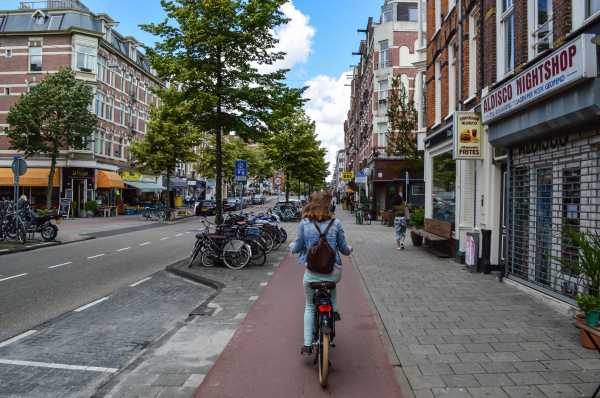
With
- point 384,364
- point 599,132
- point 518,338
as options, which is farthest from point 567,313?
point 384,364

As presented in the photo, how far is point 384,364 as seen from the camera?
15.4ft

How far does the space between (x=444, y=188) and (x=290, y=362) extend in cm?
1154

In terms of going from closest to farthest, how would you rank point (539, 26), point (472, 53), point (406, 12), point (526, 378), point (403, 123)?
point (526, 378), point (539, 26), point (472, 53), point (403, 123), point (406, 12)

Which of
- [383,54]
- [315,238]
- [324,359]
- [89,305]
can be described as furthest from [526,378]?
[383,54]

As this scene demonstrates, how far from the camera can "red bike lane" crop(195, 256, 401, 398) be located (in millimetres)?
4086

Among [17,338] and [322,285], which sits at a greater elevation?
[322,285]

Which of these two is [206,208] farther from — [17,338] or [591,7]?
[591,7]

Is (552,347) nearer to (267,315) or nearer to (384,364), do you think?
(384,364)

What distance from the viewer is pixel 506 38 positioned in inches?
397

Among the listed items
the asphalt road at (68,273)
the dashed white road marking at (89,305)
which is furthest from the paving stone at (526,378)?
the dashed white road marking at (89,305)

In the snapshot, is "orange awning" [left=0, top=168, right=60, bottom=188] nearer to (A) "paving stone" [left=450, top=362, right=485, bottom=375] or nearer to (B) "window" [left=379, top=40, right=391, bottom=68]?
(B) "window" [left=379, top=40, right=391, bottom=68]

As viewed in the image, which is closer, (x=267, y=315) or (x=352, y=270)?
(x=267, y=315)

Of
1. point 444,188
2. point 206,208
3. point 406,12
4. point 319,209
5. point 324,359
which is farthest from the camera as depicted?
point 406,12

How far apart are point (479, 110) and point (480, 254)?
125 inches
